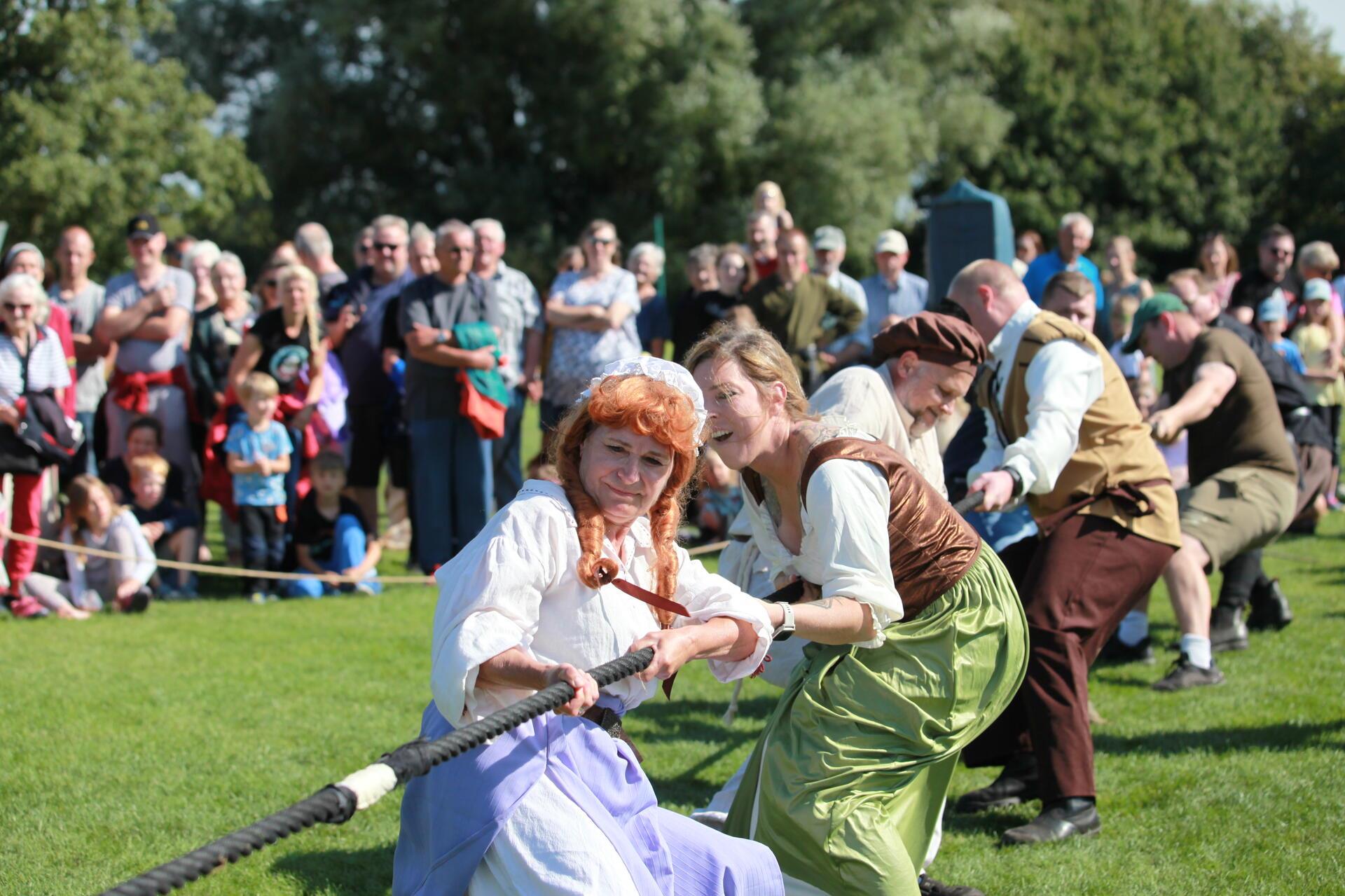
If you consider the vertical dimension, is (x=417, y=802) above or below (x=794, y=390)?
below

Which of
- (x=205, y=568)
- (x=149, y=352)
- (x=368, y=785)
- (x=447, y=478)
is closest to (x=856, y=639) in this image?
(x=368, y=785)

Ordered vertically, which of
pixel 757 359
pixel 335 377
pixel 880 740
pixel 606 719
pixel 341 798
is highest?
pixel 757 359

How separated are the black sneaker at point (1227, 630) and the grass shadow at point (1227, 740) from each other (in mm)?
1487

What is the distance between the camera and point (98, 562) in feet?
27.0

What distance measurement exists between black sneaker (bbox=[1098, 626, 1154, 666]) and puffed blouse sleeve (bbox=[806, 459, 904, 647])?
4.10 m

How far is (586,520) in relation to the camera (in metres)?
2.87

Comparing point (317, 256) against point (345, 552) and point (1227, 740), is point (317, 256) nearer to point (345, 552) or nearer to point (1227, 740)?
point (345, 552)

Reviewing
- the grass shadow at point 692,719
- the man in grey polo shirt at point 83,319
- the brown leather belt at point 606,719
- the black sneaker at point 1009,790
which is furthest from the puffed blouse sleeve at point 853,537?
the man in grey polo shirt at point 83,319

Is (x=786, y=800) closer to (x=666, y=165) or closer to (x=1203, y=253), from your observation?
(x=1203, y=253)

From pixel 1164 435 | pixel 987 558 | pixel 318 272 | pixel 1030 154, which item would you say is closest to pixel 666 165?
pixel 1030 154

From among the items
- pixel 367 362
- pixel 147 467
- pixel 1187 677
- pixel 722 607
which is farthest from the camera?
pixel 367 362

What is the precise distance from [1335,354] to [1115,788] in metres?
7.16

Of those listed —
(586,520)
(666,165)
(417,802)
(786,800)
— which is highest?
(666,165)

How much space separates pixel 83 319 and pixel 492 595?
789 centimetres
